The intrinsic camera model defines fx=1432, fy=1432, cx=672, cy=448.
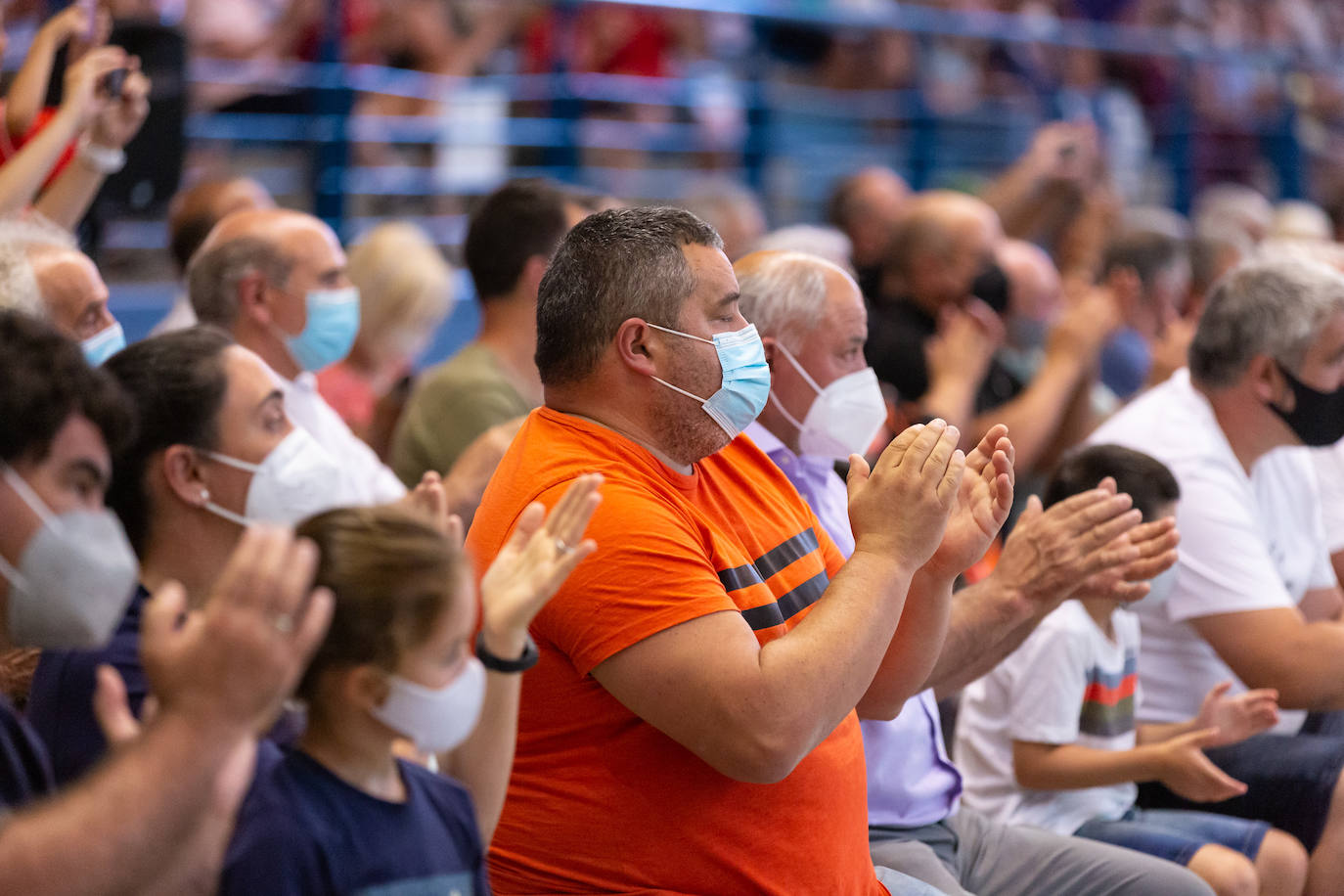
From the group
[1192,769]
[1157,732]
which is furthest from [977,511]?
[1157,732]

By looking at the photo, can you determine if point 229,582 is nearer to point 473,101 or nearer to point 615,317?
point 615,317

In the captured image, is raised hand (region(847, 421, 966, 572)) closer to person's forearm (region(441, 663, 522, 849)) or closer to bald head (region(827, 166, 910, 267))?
person's forearm (region(441, 663, 522, 849))

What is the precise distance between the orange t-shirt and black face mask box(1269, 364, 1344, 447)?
67.3 inches

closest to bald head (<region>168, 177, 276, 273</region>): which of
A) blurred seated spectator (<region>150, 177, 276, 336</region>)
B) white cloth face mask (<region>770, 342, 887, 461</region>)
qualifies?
blurred seated spectator (<region>150, 177, 276, 336</region>)

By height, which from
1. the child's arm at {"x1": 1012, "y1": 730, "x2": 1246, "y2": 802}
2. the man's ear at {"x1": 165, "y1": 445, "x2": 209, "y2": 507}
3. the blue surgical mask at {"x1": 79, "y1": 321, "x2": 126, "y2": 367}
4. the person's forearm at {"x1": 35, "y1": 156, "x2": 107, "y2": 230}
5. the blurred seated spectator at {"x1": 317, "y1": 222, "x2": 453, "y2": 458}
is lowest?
the blurred seated spectator at {"x1": 317, "y1": 222, "x2": 453, "y2": 458}

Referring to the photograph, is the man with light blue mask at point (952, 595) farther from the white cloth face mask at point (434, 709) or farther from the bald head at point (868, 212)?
the bald head at point (868, 212)

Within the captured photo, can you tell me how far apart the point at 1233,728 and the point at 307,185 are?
4.23m

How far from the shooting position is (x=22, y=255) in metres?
2.59

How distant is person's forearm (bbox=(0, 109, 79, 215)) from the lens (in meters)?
3.31

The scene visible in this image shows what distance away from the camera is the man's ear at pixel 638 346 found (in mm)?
2100

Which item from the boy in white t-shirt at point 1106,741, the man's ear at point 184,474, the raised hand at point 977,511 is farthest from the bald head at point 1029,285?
the man's ear at point 184,474

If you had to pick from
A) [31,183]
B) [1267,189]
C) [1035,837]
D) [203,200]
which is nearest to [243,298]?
[31,183]

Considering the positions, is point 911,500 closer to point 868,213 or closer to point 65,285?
point 65,285

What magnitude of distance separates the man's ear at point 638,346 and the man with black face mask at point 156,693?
77 cm
